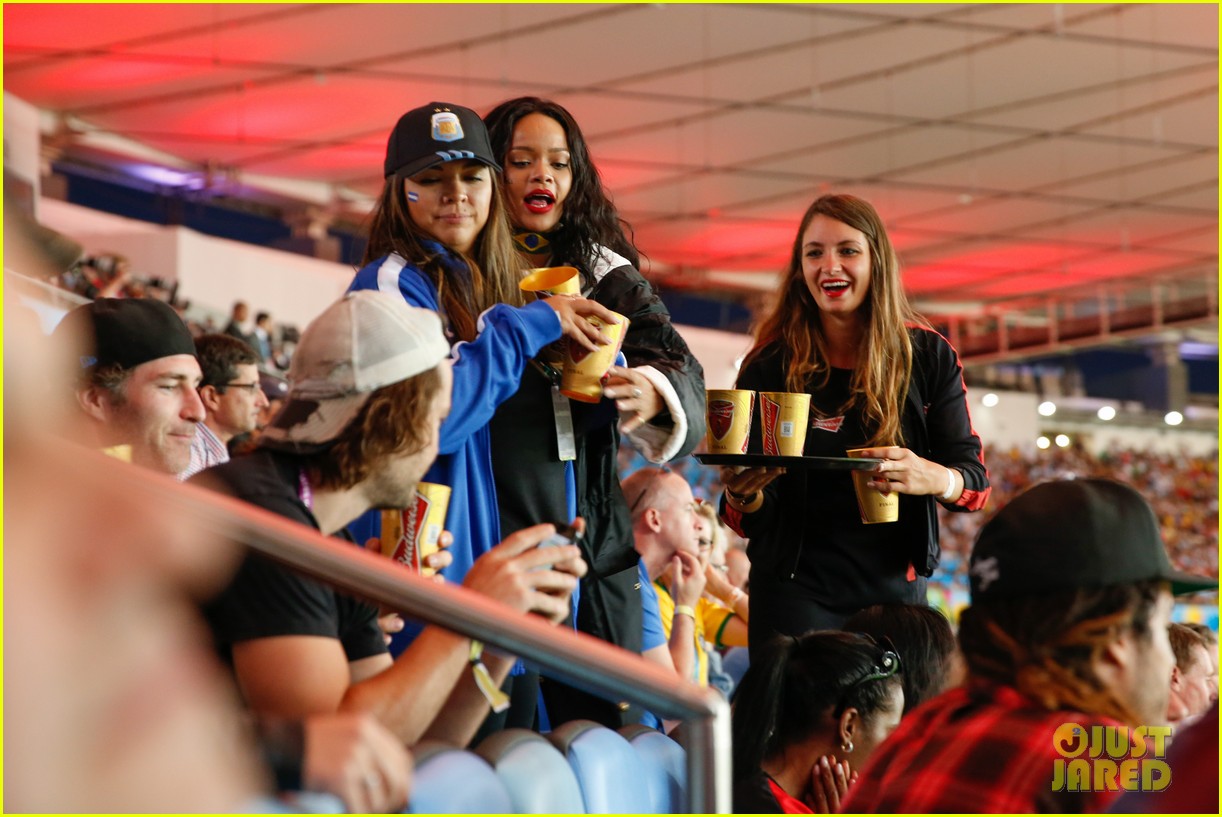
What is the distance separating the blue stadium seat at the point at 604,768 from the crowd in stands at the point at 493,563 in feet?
0.08

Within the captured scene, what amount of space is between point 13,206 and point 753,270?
17.3m

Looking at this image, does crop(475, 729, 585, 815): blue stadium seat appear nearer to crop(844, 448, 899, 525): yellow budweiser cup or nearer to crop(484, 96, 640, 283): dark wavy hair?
crop(484, 96, 640, 283): dark wavy hair

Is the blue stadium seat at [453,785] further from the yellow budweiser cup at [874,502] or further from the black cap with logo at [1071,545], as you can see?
the yellow budweiser cup at [874,502]

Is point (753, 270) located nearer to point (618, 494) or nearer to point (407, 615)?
point (618, 494)

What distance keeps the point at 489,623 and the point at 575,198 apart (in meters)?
1.44

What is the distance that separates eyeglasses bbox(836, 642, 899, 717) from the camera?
220 centimetres

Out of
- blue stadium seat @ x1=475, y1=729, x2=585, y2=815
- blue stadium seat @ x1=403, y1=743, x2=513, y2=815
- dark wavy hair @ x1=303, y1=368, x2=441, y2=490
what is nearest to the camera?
blue stadium seat @ x1=403, y1=743, x2=513, y2=815

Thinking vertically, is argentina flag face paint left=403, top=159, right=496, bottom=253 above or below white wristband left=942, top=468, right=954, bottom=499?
above

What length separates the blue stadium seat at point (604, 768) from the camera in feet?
4.47

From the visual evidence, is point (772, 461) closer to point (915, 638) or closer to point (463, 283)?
point (915, 638)

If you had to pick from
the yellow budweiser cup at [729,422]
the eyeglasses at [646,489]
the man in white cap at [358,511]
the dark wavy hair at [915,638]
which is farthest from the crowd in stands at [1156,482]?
the man in white cap at [358,511]

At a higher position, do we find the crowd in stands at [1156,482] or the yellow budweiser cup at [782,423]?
the yellow budweiser cup at [782,423]

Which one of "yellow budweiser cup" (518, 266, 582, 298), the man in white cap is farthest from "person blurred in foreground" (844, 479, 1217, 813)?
"yellow budweiser cup" (518, 266, 582, 298)

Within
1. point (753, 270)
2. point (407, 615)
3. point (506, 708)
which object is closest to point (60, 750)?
point (407, 615)
